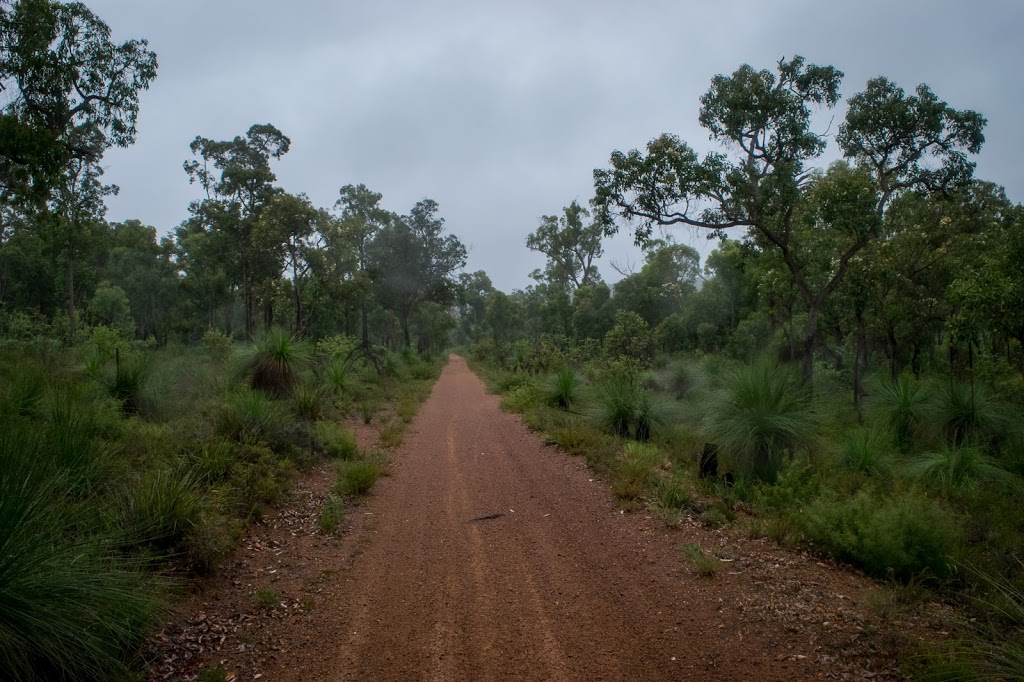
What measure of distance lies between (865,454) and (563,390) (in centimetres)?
677

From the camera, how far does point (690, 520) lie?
710 cm

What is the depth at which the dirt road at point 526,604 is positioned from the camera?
4.19 meters

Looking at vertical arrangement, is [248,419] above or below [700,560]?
above

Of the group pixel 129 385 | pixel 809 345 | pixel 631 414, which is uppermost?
Answer: pixel 809 345

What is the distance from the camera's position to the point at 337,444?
34.7 ft

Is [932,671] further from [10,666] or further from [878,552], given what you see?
[10,666]

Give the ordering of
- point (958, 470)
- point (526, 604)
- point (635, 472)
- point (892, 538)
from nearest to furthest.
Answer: point (526, 604) < point (892, 538) < point (635, 472) < point (958, 470)

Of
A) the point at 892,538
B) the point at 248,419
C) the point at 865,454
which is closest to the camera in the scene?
the point at 892,538

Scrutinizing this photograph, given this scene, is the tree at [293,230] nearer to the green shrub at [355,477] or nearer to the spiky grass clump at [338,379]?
the spiky grass clump at [338,379]

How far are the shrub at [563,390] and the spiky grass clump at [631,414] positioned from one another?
263 centimetres

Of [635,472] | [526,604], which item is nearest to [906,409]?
[635,472]

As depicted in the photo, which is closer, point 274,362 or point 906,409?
point 906,409

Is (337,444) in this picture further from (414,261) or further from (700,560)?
(414,261)

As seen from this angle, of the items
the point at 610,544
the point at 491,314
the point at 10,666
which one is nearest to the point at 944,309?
the point at 610,544
